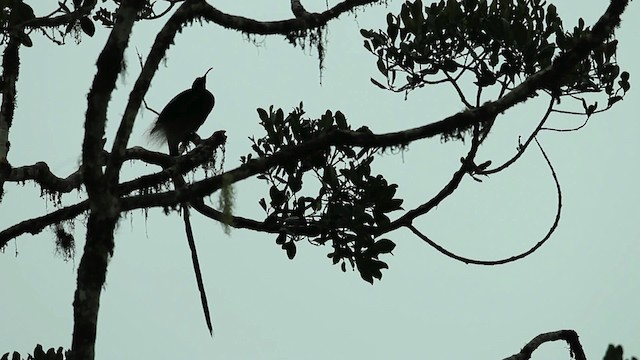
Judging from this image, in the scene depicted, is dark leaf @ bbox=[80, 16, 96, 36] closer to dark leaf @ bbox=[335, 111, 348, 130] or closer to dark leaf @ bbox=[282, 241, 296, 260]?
dark leaf @ bbox=[335, 111, 348, 130]

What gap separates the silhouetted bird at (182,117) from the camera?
275 inches

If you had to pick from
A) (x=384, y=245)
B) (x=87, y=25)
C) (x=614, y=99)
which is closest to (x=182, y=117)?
(x=87, y=25)

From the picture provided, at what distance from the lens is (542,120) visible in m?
4.61

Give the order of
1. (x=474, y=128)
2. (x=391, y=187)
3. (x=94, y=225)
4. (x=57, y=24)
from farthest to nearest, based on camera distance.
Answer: (x=57, y=24) → (x=391, y=187) → (x=474, y=128) → (x=94, y=225)

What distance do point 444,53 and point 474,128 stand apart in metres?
1.87

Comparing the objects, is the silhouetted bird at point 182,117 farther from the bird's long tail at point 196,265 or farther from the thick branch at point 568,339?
the thick branch at point 568,339

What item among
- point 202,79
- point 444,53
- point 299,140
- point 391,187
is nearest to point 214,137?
point 299,140

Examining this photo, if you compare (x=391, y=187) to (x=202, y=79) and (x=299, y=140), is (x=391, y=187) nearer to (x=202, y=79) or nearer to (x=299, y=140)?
(x=299, y=140)

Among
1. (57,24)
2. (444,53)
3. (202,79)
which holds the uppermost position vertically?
(202,79)

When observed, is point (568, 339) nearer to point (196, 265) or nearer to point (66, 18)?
point (196, 265)

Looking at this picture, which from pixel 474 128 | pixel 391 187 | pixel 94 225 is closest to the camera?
pixel 94 225

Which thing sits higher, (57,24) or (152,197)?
(57,24)

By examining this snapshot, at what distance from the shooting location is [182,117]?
7.08 metres

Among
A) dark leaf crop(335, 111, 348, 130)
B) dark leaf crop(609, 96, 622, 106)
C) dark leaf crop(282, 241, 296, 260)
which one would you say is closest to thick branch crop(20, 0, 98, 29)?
dark leaf crop(335, 111, 348, 130)
